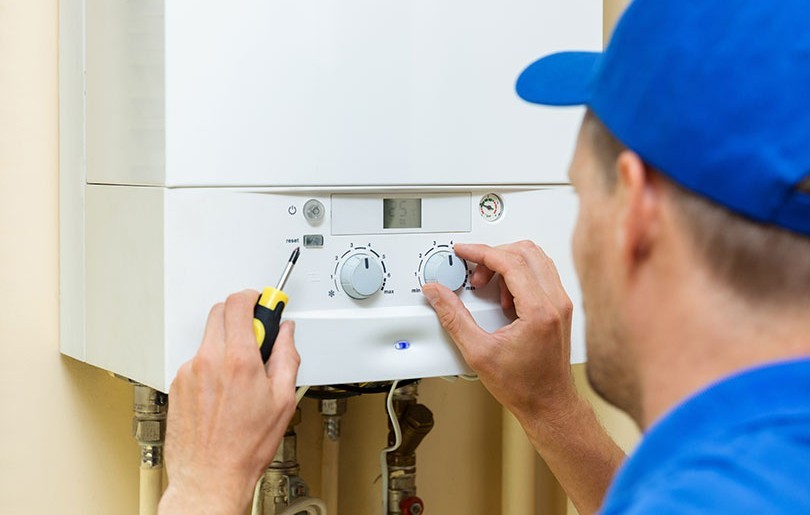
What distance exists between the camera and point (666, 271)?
24.2 inches

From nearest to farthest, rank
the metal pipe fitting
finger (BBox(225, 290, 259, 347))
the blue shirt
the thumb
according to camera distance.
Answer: the blue shirt, finger (BBox(225, 290, 259, 347)), the thumb, the metal pipe fitting

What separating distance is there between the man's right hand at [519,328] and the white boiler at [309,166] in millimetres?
20

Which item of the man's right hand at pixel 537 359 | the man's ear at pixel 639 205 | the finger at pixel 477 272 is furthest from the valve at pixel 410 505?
the man's ear at pixel 639 205

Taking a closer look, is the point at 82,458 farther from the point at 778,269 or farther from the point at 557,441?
the point at 778,269

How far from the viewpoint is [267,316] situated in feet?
3.22

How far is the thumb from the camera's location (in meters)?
1.07

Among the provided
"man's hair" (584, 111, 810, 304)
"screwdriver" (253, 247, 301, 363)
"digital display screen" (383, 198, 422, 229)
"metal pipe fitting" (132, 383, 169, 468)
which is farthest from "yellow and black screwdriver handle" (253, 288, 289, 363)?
"man's hair" (584, 111, 810, 304)

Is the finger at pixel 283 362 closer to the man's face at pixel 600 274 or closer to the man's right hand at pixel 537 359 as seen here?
the man's right hand at pixel 537 359

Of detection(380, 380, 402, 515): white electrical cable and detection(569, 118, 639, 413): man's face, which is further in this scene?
detection(380, 380, 402, 515): white electrical cable

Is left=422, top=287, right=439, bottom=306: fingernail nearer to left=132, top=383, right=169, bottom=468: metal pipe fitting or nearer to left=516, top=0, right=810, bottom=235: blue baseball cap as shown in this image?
left=132, top=383, right=169, bottom=468: metal pipe fitting

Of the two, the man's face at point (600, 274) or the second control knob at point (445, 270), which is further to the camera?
the second control knob at point (445, 270)

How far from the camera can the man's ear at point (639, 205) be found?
2.01ft

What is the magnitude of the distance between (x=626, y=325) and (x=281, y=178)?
1.43 ft

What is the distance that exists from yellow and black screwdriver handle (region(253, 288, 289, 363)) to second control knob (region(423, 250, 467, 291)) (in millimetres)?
158
